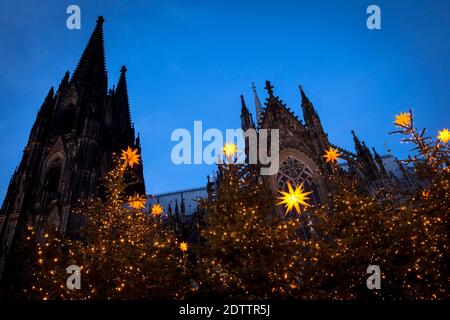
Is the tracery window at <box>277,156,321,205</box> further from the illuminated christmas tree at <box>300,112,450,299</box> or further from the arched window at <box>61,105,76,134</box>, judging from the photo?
the arched window at <box>61,105,76,134</box>

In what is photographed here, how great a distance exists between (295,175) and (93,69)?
2356 cm

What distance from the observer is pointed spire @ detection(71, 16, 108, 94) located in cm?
2808

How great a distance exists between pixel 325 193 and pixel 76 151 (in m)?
16.8

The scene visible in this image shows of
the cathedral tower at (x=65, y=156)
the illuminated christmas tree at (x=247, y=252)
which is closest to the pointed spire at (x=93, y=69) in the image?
the cathedral tower at (x=65, y=156)

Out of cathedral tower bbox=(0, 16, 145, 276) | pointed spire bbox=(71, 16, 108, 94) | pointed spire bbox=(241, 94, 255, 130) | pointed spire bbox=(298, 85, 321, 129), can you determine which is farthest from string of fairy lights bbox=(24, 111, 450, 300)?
pointed spire bbox=(71, 16, 108, 94)

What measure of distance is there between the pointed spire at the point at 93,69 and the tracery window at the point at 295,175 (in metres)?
20.0

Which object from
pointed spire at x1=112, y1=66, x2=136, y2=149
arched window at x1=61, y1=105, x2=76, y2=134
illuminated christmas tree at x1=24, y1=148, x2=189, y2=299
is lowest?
illuminated christmas tree at x1=24, y1=148, x2=189, y2=299

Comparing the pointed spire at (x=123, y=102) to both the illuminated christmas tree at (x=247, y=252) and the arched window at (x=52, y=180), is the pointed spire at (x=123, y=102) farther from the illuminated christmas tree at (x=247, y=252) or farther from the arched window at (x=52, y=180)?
the illuminated christmas tree at (x=247, y=252)

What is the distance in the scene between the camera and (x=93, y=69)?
29.5 meters

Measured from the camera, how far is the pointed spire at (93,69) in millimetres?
28078

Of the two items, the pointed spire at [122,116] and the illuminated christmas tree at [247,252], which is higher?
the pointed spire at [122,116]

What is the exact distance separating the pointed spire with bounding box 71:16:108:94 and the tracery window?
20.0m

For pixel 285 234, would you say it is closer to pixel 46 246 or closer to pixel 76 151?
pixel 46 246
